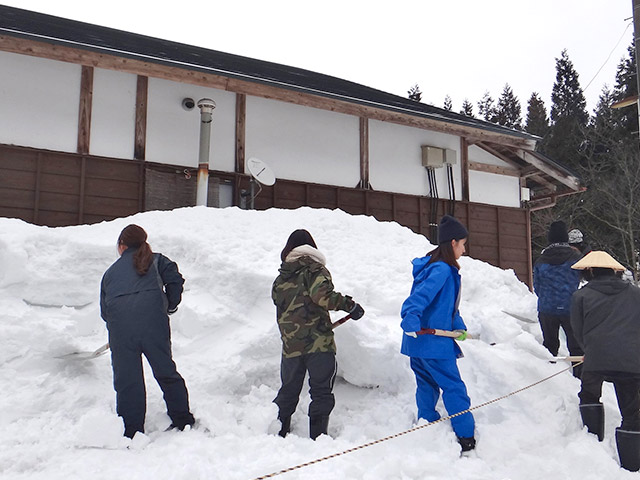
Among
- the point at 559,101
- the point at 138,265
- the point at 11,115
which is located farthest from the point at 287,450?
the point at 559,101

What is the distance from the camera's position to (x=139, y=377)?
3617mm

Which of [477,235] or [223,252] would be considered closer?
[223,252]

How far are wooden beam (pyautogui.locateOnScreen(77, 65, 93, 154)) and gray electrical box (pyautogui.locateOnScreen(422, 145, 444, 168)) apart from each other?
6871 millimetres

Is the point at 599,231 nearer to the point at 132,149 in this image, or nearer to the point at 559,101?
the point at 559,101

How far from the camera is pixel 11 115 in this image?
7.98 m

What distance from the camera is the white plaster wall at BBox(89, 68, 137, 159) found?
8594 mm

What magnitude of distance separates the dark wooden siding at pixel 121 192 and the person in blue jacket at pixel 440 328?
628cm

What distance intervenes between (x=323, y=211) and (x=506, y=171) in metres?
7.87

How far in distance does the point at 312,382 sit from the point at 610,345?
2066 mm

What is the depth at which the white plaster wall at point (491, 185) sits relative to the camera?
1297 cm

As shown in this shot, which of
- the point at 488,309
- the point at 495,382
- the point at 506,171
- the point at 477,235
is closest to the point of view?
the point at 495,382

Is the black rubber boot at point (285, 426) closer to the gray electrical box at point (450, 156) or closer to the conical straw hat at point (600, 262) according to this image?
the conical straw hat at point (600, 262)

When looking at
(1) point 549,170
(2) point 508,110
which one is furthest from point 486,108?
(1) point 549,170

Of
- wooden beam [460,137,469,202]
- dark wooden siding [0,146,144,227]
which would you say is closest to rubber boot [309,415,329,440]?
dark wooden siding [0,146,144,227]
